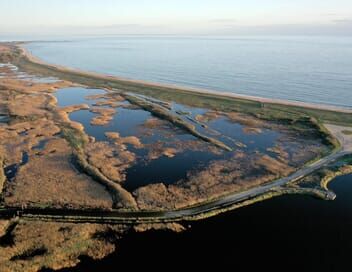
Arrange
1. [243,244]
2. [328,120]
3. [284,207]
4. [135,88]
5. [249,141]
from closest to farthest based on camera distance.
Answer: [243,244] < [284,207] < [249,141] < [328,120] < [135,88]

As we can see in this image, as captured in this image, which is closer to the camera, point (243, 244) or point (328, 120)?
point (243, 244)

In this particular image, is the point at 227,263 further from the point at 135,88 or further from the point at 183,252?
the point at 135,88

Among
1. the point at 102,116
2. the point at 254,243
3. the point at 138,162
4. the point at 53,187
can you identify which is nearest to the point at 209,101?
the point at 102,116

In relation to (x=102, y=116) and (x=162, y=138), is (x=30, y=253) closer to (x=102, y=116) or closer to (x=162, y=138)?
(x=162, y=138)

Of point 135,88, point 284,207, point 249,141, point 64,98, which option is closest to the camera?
point 284,207

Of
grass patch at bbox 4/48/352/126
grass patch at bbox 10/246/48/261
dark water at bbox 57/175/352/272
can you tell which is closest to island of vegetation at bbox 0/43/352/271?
grass patch at bbox 10/246/48/261

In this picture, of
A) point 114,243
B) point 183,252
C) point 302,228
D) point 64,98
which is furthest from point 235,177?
point 64,98
